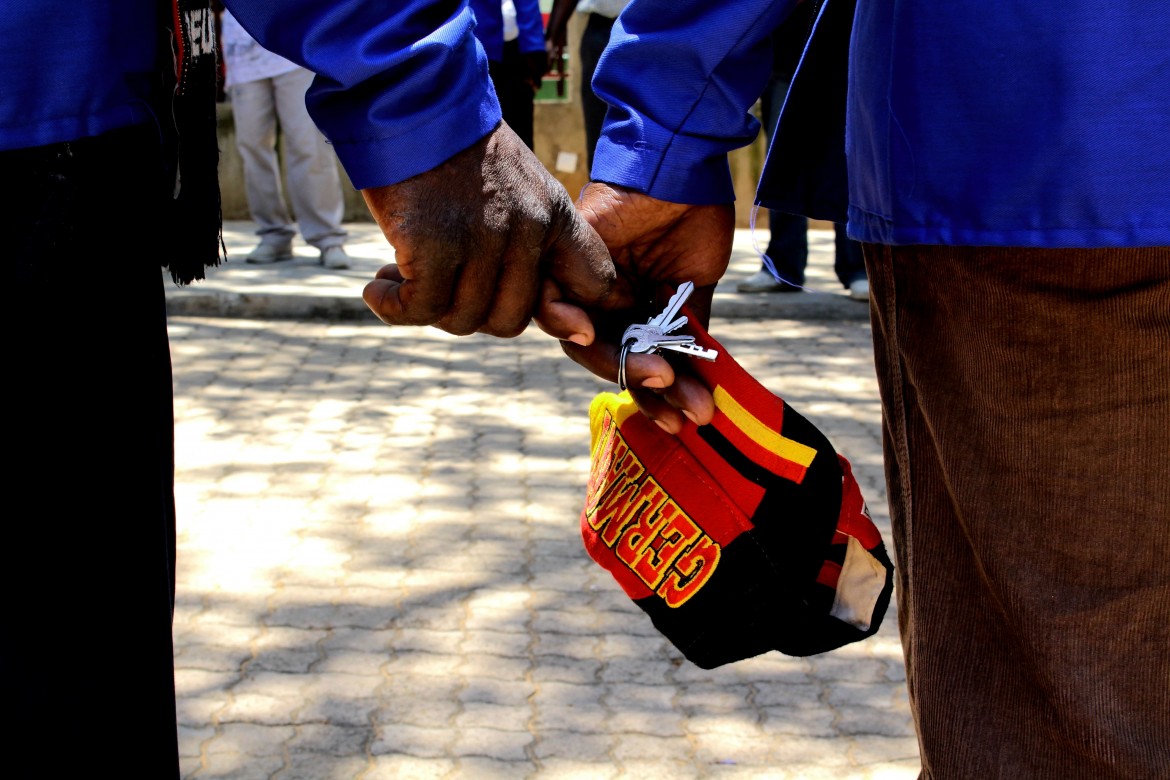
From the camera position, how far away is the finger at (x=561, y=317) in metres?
1.71

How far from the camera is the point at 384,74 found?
4.90 ft

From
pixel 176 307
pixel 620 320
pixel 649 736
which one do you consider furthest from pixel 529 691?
pixel 176 307

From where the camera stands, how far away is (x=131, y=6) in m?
1.39

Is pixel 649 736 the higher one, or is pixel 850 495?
pixel 850 495

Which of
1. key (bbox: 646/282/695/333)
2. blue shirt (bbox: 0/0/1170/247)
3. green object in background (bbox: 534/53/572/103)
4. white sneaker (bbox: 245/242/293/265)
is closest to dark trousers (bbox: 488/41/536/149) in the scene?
white sneaker (bbox: 245/242/293/265)

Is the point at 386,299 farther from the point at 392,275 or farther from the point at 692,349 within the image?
the point at 692,349

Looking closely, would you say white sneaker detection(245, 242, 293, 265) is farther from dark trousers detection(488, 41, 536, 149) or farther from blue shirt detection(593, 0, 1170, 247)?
blue shirt detection(593, 0, 1170, 247)

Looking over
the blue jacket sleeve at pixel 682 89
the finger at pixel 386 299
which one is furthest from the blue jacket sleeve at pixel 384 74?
the blue jacket sleeve at pixel 682 89

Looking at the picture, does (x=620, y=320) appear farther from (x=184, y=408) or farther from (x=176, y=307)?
(x=176, y=307)

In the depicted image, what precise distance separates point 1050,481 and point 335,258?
257 inches

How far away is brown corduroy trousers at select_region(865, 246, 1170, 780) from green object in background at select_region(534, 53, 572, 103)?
28.9ft

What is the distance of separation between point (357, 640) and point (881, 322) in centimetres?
190

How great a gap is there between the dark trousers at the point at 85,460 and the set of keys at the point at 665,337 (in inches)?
23.4

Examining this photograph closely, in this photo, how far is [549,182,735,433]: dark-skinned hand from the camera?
179 centimetres
